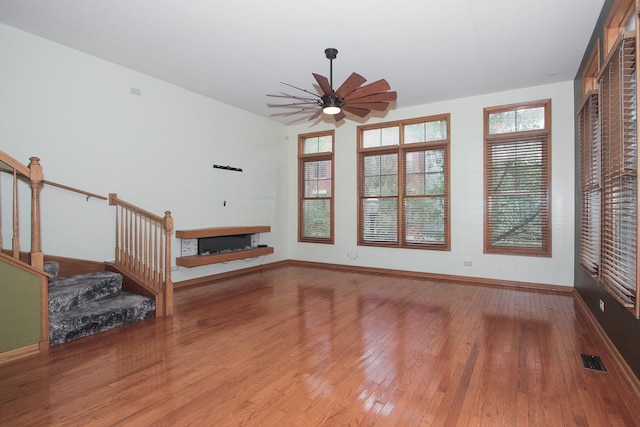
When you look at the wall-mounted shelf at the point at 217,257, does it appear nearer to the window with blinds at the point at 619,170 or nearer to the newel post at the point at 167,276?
the newel post at the point at 167,276

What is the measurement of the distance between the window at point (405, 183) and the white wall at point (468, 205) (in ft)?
0.52

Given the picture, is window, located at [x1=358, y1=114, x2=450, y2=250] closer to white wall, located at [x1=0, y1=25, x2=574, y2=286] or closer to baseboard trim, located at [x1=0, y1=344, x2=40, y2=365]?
white wall, located at [x1=0, y1=25, x2=574, y2=286]

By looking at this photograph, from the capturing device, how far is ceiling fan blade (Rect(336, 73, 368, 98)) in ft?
11.8

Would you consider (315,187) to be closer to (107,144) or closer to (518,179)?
(518,179)

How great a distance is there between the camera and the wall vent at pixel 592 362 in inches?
107

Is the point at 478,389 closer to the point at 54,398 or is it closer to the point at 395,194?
the point at 54,398

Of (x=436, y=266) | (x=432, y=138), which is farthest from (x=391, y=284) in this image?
(x=432, y=138)

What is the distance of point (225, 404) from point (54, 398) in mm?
1209

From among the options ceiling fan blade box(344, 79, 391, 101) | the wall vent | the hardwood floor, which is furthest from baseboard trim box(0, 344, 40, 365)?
the wall vent

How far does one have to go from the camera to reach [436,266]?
638cm

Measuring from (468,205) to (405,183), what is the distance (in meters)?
1.29

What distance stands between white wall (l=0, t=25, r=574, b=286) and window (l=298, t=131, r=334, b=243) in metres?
0.20

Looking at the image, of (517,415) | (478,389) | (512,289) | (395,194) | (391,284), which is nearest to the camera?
(517,415)

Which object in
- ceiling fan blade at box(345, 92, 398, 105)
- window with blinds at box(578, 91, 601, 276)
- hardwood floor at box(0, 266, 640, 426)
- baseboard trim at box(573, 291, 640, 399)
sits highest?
ceiling fan blade at box(345, 92, 398, 105)
